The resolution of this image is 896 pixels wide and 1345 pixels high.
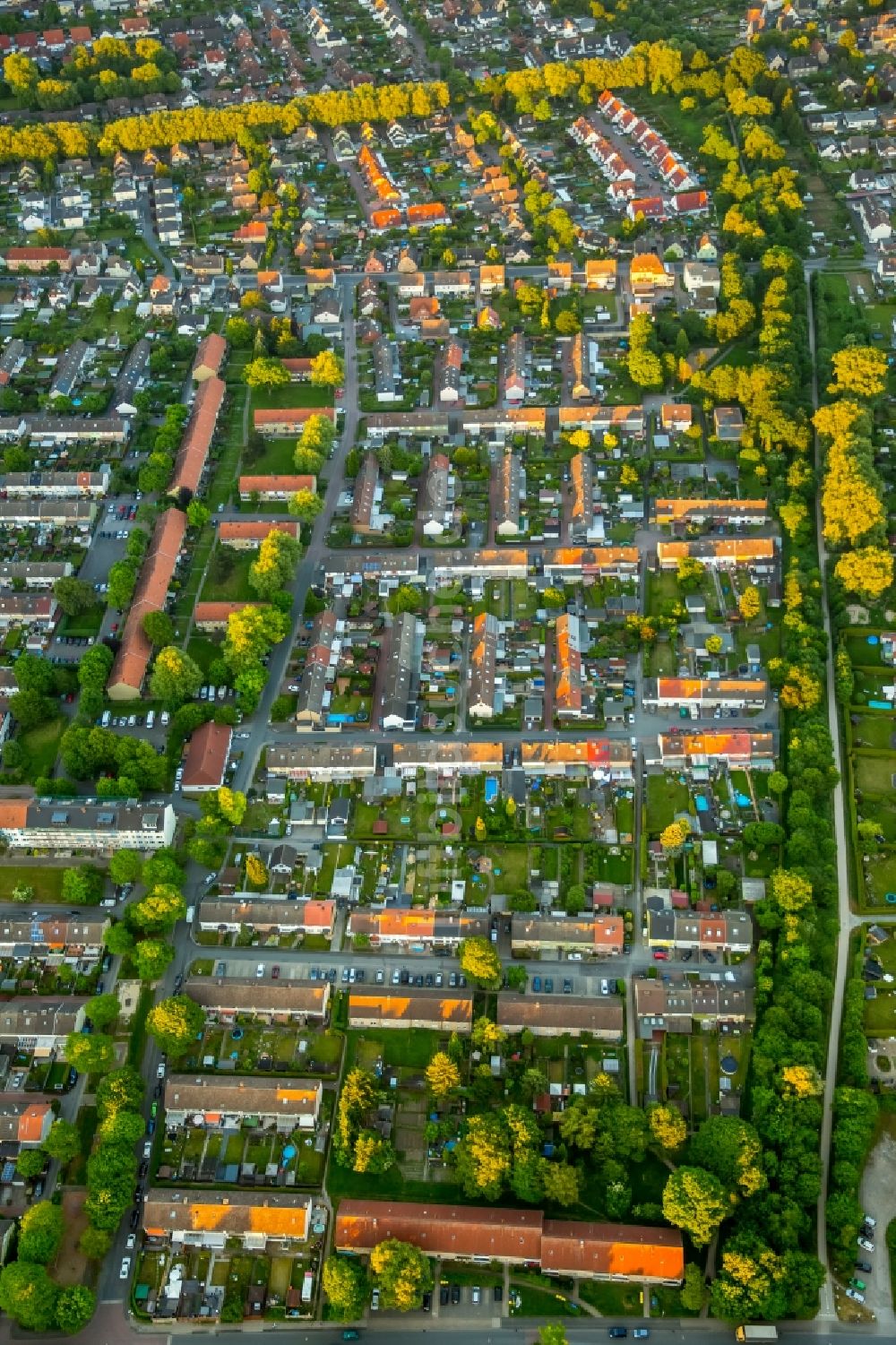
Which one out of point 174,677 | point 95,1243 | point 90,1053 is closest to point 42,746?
point 174,677

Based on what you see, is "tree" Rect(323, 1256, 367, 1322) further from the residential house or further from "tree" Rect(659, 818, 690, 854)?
"tree" Rect(659, 818, 690, 854)

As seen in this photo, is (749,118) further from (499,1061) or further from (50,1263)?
(50,1263)

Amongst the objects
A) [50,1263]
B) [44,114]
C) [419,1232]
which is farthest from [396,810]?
[44,114]

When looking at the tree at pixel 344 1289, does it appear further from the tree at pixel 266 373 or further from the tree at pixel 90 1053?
the tree at pixel 266 373

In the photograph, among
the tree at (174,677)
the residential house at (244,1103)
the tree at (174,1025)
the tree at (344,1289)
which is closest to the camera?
the tree at (344,1289)

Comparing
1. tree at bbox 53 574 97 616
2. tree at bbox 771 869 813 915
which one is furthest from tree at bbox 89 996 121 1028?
tree at bbox 771 869 813 915

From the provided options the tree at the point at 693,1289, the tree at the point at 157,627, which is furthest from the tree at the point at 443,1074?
the tree at the point at 157,627

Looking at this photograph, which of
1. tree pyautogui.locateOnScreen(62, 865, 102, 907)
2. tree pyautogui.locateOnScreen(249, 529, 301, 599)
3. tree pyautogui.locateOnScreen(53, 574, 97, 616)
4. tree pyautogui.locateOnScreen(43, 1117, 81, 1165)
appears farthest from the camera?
tree pyautogui.locateOnScreen(53, 574, 97, 616)
